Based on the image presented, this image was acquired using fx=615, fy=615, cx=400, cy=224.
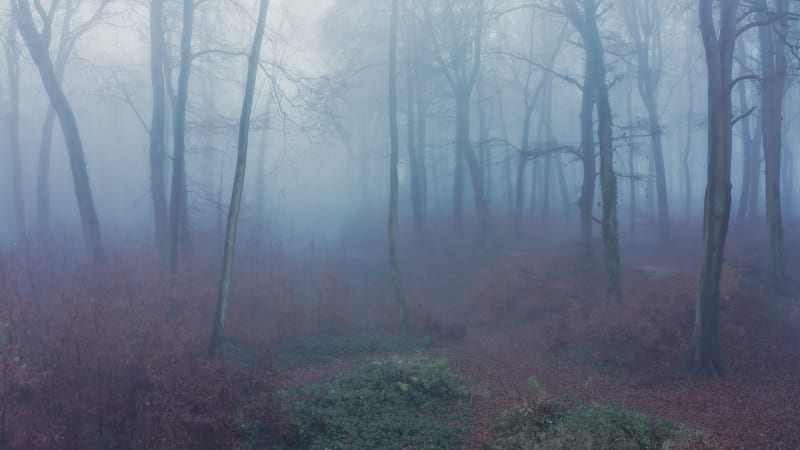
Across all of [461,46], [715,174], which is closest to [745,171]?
[461,46]

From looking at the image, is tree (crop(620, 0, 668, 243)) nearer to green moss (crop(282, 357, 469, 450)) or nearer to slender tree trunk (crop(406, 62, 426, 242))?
slender tree trunk (crop(406, 62, 426, 242))

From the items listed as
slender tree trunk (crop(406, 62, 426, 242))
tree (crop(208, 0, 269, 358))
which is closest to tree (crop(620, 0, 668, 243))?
slender tree trunk (crop(406, 62, 426, 242))

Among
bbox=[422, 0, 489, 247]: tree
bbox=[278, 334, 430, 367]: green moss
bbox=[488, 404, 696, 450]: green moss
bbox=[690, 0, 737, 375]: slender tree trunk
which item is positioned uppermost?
bbox=[422, 0, 489, 247]: tree

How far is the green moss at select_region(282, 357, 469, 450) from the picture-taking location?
27.8ft

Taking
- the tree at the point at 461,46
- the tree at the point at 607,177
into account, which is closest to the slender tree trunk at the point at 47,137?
the tree at the point at 461,46

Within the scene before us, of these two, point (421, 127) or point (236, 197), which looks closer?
point (236, 197)

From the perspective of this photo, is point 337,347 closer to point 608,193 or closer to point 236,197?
point 236,197

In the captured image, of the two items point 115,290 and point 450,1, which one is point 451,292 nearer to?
point 450,1

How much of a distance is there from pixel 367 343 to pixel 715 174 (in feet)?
28.1

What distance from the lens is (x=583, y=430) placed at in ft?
25.1

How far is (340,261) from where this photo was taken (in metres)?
25.1

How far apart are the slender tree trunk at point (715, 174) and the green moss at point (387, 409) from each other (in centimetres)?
496

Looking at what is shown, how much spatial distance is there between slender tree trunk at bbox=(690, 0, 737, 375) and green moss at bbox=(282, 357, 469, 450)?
496cm


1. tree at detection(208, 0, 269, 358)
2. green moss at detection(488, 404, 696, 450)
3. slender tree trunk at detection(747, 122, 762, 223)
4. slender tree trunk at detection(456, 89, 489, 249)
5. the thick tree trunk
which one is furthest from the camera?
slender tree trunk at detection(747, 122, 762, 223)
